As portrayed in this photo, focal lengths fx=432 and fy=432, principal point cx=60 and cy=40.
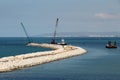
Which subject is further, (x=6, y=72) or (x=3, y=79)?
(x=6, y=72)

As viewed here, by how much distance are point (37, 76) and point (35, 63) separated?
640 inches

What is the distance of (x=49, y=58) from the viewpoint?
6769cm

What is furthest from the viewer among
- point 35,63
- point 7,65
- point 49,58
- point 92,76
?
point 49,58

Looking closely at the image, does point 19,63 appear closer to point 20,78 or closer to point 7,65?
point 7,65

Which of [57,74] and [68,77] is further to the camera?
[57,74]

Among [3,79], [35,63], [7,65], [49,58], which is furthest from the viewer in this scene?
[49,58]

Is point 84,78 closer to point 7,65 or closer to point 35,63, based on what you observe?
point 7,65

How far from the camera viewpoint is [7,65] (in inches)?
1962

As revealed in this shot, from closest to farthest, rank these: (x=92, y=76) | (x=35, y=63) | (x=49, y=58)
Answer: (x=92, y=76) < (x=35, y=63) < (x=49, y=58)

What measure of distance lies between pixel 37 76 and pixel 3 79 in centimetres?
403

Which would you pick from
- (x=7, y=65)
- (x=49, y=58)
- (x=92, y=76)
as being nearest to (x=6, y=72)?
(x=7, y=65)

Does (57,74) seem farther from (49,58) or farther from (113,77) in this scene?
(49,58)

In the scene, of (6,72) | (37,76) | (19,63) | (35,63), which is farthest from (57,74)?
(35,63)

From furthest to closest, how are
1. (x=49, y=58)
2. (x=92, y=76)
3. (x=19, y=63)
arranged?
(x=49, y=58)
(x=19, y=63)
(x=92, y=76)
